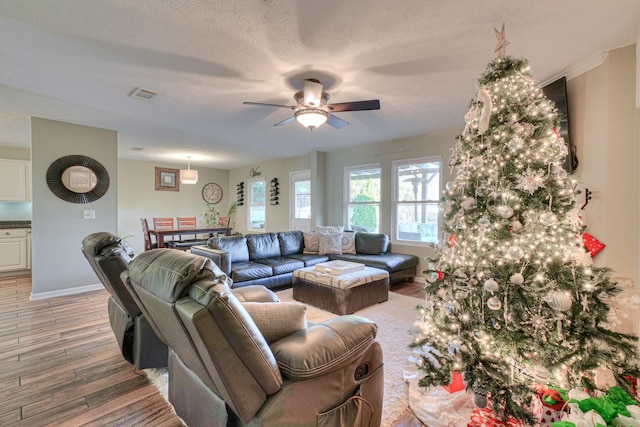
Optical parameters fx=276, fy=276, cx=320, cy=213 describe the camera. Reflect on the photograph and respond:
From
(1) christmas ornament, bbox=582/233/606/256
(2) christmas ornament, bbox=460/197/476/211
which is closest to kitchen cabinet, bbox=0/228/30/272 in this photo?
(2) christmas ornament, bbox=460/197/476/211

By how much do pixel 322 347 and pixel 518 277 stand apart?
989mm

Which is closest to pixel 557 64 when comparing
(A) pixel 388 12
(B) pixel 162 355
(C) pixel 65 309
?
(A) pixel 388 12

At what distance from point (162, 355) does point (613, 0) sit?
3.71 m

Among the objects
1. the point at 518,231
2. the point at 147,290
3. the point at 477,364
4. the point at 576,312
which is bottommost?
the point at 477,364

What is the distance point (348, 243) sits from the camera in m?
4.92

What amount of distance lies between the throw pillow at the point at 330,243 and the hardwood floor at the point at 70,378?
307cm

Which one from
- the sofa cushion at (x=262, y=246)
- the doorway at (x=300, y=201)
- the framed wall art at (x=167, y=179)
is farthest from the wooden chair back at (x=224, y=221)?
the sofa cushion at (x=262, y=246)

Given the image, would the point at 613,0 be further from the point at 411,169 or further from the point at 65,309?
the point at 65,309

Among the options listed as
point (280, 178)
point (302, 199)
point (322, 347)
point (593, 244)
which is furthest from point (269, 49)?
point (280, 178)

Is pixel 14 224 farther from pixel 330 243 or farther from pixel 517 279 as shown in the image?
pixel 517 279

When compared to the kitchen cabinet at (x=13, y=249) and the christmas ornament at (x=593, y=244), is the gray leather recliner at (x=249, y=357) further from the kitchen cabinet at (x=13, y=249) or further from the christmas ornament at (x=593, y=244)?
the kitchen cabinet at (x=13, y=249)

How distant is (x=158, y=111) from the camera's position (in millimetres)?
3492

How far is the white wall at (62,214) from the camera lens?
376 cm

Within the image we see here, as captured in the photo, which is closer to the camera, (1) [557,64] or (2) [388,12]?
(2) [388,12]
